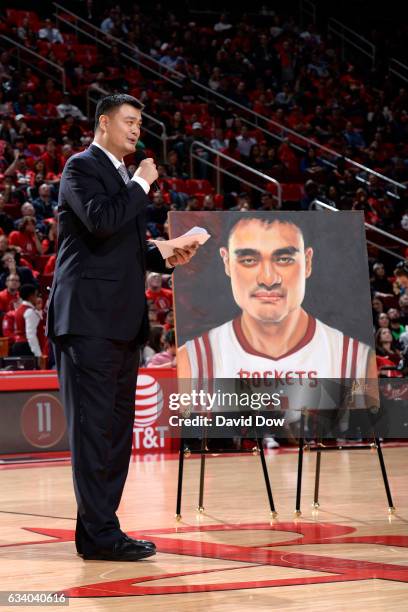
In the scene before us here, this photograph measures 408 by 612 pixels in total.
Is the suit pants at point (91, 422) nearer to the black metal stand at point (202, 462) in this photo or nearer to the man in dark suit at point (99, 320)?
the man in dark suit at point (99, 320)

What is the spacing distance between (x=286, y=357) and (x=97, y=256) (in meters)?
2.31

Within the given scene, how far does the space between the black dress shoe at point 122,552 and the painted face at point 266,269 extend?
239 cm

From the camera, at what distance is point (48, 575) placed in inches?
188

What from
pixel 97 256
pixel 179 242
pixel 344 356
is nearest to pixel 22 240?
pixel 344 356

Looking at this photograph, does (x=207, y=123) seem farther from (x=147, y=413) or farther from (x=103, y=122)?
(x=103, y=122)

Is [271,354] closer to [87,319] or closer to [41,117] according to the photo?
[87,319]

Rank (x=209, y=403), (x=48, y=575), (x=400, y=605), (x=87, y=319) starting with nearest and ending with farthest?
(x=400, y=605)
(x=48, y=575)
(x=87, y=319)
(x=209, y=403)

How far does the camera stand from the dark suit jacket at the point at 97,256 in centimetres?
517

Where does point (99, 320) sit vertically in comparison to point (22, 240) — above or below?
below

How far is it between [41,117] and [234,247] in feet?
39.2

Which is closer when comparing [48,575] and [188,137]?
[48,575]

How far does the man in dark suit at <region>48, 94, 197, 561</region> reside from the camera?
5.18 meters

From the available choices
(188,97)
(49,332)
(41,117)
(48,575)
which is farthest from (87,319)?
(188,97)

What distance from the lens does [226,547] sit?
5555 millimetres
